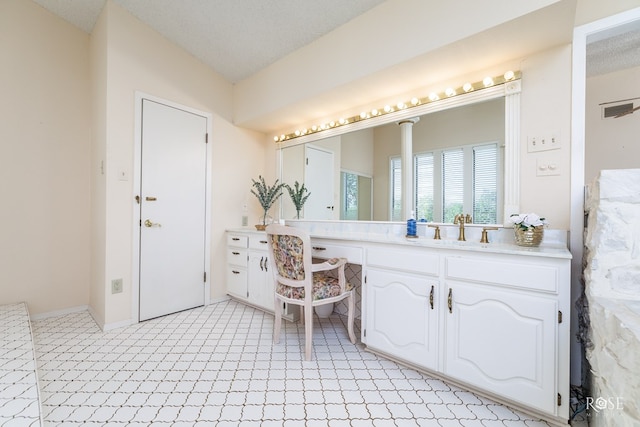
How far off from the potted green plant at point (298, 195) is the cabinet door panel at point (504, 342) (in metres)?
1.92

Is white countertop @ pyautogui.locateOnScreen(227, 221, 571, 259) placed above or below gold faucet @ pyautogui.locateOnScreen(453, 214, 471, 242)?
below

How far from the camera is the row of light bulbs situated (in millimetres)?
1881

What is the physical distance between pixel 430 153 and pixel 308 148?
1.42 meters

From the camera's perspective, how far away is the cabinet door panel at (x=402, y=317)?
169cm

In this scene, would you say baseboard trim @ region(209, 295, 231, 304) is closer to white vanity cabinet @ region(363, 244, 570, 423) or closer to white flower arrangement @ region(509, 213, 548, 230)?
white vanity cabinet @ region(363, 244, 570, 423)

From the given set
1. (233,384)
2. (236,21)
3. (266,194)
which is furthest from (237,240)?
(236,21)

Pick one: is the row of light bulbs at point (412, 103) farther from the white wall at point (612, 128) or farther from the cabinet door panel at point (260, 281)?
the cabinet door panel at point (260, 281)

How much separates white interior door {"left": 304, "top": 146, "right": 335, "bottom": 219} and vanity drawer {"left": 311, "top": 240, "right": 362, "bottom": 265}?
26.1 inches

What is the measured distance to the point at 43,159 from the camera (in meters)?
2.66

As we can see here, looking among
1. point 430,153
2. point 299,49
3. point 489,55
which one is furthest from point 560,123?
point 299,49

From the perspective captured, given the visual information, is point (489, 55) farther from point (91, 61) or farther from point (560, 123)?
point (91, 61)

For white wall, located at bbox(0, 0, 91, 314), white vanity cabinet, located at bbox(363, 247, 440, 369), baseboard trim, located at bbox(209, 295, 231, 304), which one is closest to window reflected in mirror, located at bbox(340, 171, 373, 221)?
white vanity cabinet, located at bbox(363, 247, 440, 369)

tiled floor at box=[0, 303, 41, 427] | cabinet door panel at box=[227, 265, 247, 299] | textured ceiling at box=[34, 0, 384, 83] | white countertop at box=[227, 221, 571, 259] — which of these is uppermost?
textured ceiling at box=[34, 0, 384, 83]

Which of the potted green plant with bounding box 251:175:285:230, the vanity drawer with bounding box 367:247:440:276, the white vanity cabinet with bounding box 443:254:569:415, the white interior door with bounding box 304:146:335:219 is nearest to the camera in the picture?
the white vanity cabinet with bounding box 443:254:569:415
